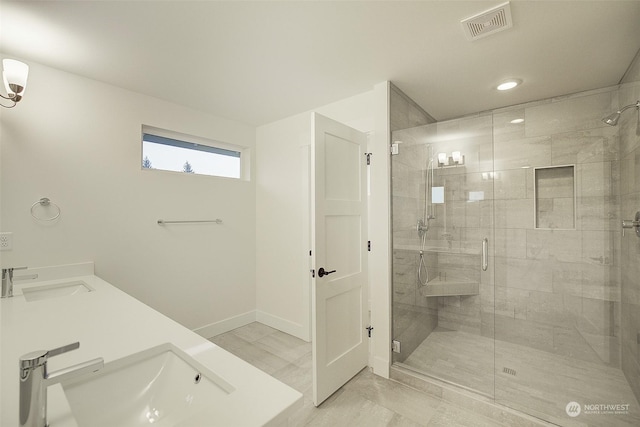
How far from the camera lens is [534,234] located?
2.24 metres

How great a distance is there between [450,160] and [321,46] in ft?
4.64

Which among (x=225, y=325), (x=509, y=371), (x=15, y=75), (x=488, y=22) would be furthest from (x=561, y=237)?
(x=15, y=75)

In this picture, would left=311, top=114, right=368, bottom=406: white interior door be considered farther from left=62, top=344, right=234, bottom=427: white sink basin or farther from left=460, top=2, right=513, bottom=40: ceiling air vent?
left=62, top=344, right=234, bottom=427: white sink basin

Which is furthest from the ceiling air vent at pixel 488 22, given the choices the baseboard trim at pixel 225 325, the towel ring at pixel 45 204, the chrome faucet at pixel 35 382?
the baseboard trim at pixel 225 325

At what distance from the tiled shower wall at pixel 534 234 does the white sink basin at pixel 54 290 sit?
2.37m

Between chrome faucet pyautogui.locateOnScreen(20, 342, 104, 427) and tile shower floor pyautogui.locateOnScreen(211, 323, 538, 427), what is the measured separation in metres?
1.54

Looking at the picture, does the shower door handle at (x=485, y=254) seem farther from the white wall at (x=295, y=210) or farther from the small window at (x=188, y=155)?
the small window at (x=188, y=155)

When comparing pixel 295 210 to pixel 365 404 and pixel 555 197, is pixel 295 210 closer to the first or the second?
pixel 365 404

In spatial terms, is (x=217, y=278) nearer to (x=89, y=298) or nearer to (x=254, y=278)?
(x=254, y=278)

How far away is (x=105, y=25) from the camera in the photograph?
164cm

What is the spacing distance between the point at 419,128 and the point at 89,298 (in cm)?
275

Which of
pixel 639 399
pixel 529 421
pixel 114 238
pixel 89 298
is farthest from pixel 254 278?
pixel 639 399

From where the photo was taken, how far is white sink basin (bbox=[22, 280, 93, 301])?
188 centimetres

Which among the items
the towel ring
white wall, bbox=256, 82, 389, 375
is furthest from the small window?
the towel ring
